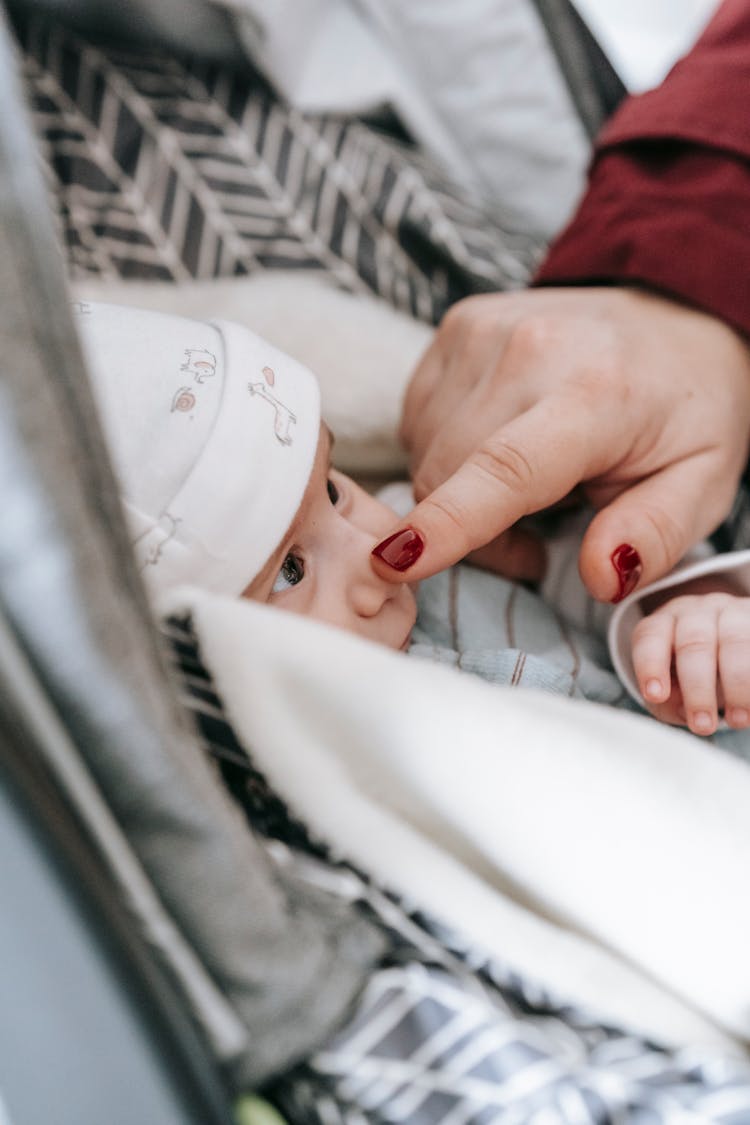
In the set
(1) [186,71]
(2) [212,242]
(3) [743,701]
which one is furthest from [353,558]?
(1) [186,71]

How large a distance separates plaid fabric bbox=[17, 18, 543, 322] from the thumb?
0.31 meters

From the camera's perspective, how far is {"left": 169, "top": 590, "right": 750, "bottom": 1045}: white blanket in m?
0.35

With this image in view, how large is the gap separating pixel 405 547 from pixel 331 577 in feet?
0.18

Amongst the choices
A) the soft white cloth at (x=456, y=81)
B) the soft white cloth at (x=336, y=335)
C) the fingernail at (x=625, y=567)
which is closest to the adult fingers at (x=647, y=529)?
the fingernail at (x=625, y=567)

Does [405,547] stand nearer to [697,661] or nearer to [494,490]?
[494,490]

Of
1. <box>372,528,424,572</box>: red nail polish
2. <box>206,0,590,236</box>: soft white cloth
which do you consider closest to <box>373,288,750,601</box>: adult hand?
<box>372,528,424,572</box>: red nail polish

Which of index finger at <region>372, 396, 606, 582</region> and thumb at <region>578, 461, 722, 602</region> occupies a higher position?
index finger at <region>372, 396, 606, 582</region>

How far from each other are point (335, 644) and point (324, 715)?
0.03 meters

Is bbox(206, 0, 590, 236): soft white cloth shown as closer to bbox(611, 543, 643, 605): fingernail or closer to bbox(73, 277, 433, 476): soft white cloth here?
bbox(73, 277, 433, 476): soft white cloth

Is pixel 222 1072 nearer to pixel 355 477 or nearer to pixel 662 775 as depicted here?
pixel 662 775

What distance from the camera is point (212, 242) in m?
0.81

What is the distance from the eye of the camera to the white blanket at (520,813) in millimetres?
351

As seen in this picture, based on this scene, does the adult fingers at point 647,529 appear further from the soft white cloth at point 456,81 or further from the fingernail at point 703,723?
the soft white cloth at point 456,81

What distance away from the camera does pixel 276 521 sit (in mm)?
464
